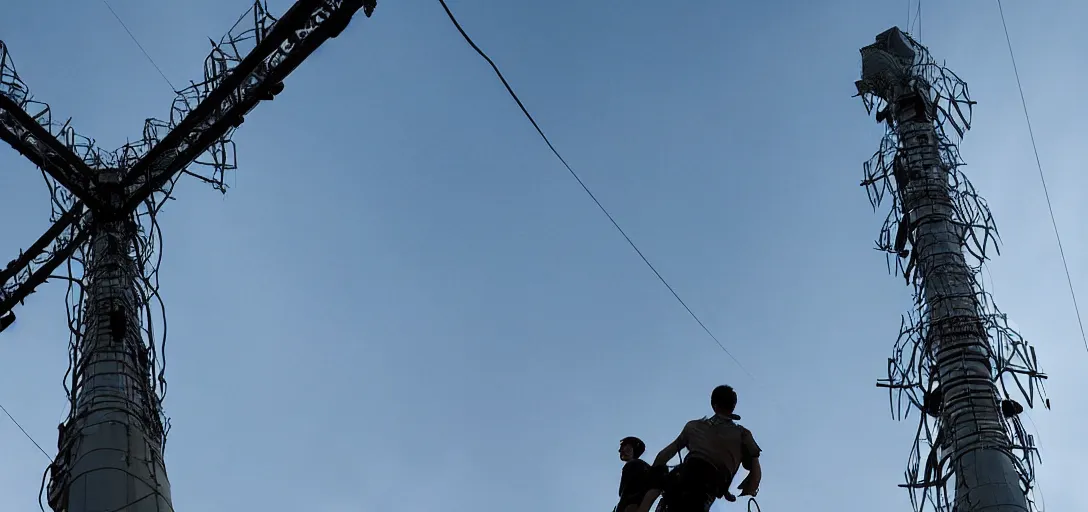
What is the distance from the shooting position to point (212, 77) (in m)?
20.2

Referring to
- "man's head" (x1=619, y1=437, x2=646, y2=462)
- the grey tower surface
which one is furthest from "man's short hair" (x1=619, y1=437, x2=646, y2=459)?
the grey tower surface

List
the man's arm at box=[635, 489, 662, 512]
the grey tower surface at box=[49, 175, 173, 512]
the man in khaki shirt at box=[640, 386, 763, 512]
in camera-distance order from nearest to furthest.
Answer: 1. the man in khaki shirt at box=[640, 386, 763, 512]
2. the man's arm at box=[635, 489, 662, 512]
3. the grey tower surface at box=[49, 175, 173, 512]

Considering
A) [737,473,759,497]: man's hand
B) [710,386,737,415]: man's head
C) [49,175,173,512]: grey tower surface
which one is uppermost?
[49,175,173,512]: grey tower surface

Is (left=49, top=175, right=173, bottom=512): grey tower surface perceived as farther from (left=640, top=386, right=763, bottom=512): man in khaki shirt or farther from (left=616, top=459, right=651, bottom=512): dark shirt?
(left=640, top=386, right=763, bottom=512): man in khaki shirt

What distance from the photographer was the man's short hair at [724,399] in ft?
38.1

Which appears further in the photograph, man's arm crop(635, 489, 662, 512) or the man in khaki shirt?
man's arm crop(635, 489, 662, 512)

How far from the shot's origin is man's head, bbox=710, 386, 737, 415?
11.6m

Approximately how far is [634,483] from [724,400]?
111 cm

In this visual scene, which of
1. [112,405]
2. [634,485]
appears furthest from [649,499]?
[112,405]

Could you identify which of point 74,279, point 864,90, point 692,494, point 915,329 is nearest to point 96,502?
point 74,279

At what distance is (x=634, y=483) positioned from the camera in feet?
38.3

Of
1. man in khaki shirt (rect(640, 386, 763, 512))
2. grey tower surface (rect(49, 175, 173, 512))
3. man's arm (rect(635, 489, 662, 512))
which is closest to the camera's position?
man in khaki shirt (rect(640, 386, 763, 512))

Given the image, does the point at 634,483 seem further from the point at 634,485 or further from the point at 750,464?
the point at 750,464

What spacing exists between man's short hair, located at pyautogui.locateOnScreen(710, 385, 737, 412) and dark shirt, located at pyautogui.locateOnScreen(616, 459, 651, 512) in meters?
0.86
